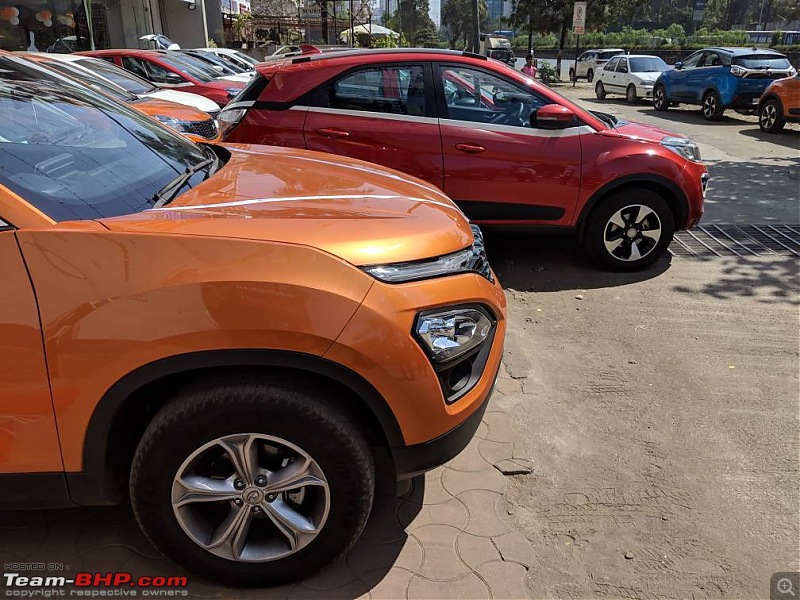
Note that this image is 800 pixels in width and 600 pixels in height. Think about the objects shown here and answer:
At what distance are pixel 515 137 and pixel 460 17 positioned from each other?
3825 inches

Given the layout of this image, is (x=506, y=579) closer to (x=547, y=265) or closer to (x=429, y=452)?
(x=429, y=452)

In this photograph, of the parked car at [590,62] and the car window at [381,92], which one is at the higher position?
the parked car at [590,62]

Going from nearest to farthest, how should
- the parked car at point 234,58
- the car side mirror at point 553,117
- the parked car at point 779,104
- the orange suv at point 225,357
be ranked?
1. the orange suv at point 225,357
2. the car side mirror at point 553,117
3. the parked car at point 779,104
4. the parked car at point 234,58

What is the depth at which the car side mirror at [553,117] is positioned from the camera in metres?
4.70

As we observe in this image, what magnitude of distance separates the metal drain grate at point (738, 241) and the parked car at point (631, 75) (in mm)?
13780

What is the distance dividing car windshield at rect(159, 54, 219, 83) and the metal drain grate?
9.47 metres

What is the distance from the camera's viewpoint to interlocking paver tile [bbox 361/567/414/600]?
2193 millimetres

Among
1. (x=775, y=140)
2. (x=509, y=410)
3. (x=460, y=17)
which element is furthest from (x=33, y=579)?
(x=460, y=17)

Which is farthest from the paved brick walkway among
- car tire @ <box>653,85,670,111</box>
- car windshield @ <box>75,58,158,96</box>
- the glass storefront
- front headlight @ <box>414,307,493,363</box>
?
car tire @ <box>653,85,670,111</box>

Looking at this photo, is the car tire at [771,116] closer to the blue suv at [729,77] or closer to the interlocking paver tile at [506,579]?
the blue suv at [729,77]

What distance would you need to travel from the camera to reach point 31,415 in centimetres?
188

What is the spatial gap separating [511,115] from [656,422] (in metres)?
2.78

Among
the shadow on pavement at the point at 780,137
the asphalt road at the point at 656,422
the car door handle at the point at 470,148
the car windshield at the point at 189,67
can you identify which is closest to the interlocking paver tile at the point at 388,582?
the asphalt road at the point at 656,422

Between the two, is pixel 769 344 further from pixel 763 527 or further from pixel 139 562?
pixel 139 562
